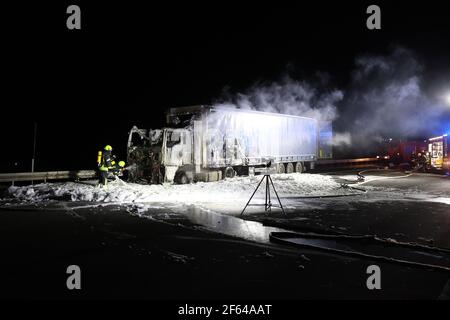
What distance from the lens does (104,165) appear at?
1672 cm

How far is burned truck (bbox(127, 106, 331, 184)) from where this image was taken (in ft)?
60.0

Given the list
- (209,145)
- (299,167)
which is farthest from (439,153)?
(209,145)

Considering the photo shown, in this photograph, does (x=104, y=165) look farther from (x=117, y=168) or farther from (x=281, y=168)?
(x=281, y=168)

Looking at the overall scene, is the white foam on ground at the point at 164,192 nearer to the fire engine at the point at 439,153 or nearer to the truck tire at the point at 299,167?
the truck tire at the point at 299,167

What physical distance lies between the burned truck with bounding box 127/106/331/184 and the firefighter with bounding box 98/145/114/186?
69.5 inches

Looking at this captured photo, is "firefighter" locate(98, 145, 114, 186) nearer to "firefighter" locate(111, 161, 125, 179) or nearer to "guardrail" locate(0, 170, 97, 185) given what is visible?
"firefighter" locate(111, 161, 125, 179)

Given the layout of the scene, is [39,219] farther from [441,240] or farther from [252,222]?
[441,240]

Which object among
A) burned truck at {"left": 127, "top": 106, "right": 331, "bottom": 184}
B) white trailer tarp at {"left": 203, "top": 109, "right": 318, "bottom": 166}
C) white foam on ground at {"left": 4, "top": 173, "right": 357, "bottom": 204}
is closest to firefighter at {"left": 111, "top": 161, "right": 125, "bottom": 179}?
white foam on ground at {"left": 4, "top": 173, "right": 357, "bottom": 204}

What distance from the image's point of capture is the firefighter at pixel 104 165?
16.6 metres

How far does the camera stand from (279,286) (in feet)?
17.9

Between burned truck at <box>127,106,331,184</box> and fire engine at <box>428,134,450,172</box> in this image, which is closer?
burned truck at <box>127,106,331,184</box>

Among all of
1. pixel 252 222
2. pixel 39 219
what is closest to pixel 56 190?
pixel 39 219

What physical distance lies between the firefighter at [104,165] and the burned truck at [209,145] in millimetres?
1767

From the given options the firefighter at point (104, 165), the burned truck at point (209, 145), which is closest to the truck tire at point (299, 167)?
the burned truck at point (209, 145)
